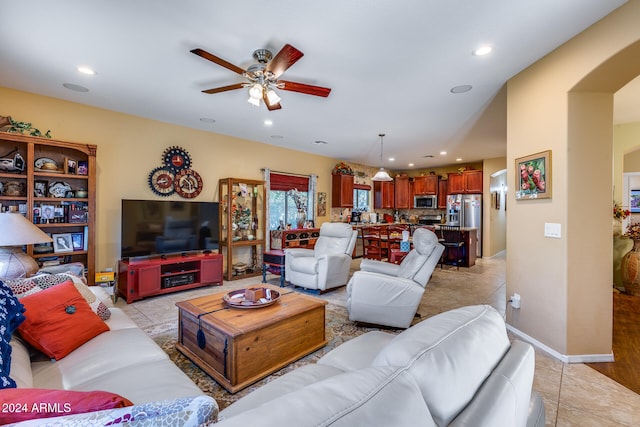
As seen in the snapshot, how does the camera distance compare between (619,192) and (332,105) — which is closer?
(332,105)

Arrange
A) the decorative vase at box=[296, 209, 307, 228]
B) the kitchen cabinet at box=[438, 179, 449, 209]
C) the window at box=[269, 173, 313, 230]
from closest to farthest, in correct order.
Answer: the window at box=[269, 173, 313, 230], the decorative vase at box=[296, 209, 307, 228], the kitchen cabinet at box=[438, 179, 449, 209]

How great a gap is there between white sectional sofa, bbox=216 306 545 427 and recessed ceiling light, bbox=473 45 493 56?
2360 mm

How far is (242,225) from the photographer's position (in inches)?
215

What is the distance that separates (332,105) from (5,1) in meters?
2.99

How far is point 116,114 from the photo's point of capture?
4.09 metres

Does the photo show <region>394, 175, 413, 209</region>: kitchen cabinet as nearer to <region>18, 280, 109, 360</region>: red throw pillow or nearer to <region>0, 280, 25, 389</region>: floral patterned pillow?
<region>18, 280, 109, 360</region>: red throw pillow

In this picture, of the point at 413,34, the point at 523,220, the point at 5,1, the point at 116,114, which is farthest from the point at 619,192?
the point at 116,114

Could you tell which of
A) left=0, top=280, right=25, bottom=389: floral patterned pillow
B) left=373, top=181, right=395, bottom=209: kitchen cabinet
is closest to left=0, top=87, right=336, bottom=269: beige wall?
left=0, top=280, right=25, bottom=389: floral patterned pillow

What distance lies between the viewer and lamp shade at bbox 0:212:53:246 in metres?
2.22

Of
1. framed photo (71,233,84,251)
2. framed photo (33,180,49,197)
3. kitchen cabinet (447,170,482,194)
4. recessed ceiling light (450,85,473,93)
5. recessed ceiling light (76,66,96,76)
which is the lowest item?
framed photo (71,233,84,251)

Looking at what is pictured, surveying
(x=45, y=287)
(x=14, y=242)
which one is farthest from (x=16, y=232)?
(x=45, y=287)

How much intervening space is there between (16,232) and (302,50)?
2.80 meters

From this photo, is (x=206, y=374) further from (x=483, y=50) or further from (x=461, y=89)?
(x=461, y=89)

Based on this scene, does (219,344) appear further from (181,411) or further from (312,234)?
(312,234)
